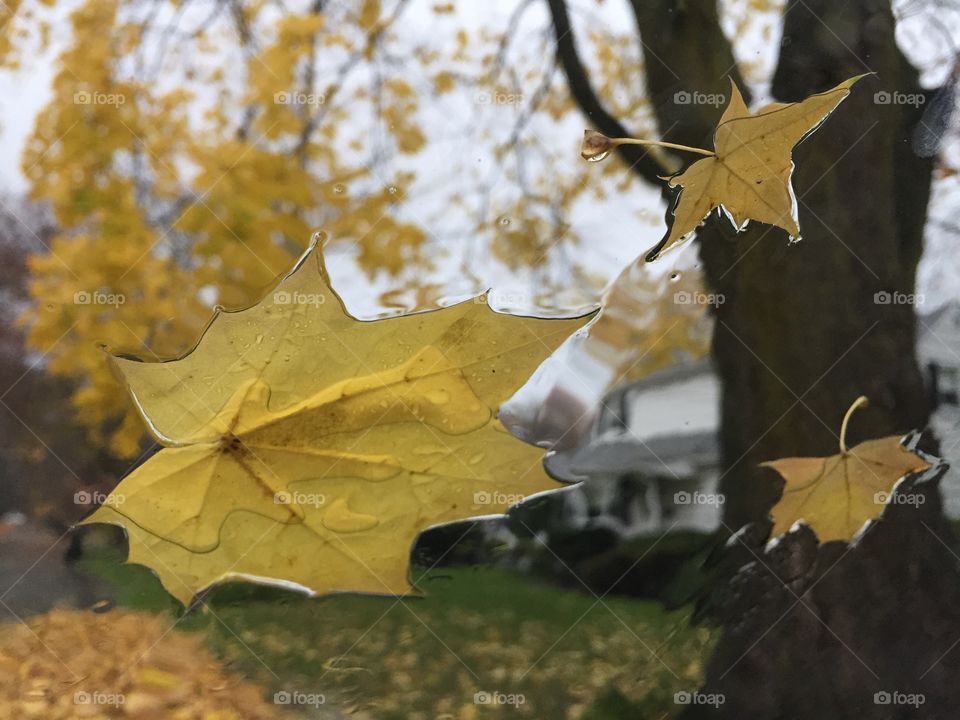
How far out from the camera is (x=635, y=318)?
757mm

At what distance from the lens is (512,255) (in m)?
0.76

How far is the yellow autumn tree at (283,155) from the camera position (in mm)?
766

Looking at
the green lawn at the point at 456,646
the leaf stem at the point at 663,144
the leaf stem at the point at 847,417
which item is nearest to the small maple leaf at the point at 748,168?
the leaf stem at the point at 663,144

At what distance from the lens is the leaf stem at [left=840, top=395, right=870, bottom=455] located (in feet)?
2.44

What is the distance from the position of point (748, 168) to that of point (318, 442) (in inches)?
22.6

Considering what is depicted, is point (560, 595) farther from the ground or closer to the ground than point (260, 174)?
closer to the ground

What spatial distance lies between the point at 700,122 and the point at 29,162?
0.79 metres

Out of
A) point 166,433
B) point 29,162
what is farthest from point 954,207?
point 29,162

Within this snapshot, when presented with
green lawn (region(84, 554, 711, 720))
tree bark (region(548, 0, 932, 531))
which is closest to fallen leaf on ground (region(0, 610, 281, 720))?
green lawn (region(84, 554, 711, 720))

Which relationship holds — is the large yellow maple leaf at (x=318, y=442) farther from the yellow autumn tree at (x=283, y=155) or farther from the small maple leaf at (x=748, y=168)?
the small maple leaf at (x=748, y=168)

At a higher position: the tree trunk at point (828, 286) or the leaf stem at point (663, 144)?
the leaf stem at point (663, 144)

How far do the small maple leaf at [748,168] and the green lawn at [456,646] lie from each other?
16.9 inches

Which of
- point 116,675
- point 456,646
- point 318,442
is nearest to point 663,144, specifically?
point 318,442

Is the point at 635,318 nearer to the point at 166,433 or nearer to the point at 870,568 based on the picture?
the point at 870,568
